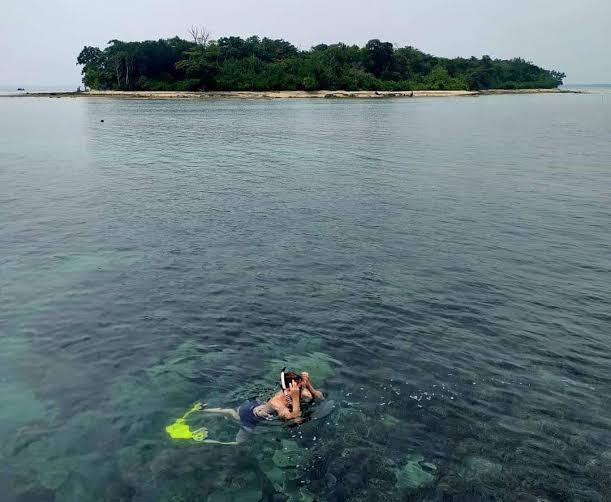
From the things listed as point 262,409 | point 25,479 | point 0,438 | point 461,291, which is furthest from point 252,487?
point 461,291

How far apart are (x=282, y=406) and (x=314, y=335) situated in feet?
18.3

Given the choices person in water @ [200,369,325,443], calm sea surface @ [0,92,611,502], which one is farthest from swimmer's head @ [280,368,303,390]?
calm sea surface @ [0,92,611,502]

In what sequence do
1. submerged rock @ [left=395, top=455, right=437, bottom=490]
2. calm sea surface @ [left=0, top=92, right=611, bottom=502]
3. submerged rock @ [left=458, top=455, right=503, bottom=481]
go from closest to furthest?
submerged rock @ [left=395, top=455, right=437, bottom=490] → submerged rock @ [left=458, top=455, right=503, bottom=481] → calm sea surface @ [left=0, top=92, right=611, bottom=502]

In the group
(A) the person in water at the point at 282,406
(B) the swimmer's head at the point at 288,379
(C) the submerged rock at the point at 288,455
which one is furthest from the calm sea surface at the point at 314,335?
(B) the swimmer's head at the point at 288,379

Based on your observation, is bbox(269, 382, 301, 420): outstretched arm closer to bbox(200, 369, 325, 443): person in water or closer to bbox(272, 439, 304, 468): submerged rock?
bbox(200, 369, 325, 443): person in water

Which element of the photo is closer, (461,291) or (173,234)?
(461,291)

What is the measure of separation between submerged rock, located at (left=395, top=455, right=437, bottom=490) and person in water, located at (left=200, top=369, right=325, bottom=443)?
3579 mm

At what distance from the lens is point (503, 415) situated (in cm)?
1578

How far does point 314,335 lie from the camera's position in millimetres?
20922

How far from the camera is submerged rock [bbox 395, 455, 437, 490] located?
13227mm

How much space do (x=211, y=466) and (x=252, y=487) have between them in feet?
4.79

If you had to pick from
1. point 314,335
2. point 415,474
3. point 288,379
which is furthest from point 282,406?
point 314,335

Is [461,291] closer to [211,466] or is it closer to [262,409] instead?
Result: [262,409]

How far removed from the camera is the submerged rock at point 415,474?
13227mm
